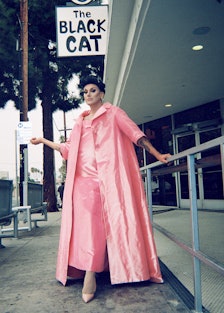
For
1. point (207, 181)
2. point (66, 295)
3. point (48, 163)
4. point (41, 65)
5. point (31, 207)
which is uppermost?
point (41, 65)

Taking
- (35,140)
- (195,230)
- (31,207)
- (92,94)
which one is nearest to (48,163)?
(31,207)

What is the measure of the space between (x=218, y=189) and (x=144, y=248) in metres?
6.60

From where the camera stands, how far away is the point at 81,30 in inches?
218

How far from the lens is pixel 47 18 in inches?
444

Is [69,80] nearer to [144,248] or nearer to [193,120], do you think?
[193,120]

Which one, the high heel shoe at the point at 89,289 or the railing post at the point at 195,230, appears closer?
the railing post at the point at 195,230

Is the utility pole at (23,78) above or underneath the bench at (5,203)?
above

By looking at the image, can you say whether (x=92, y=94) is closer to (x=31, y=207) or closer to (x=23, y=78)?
(x=31, y=207)

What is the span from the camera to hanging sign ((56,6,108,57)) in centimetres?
553

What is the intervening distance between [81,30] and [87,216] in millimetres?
4183

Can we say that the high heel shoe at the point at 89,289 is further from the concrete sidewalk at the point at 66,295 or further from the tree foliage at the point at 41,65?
the tree foliage at the point at 41,65

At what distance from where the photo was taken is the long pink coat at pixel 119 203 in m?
Answer: 2.15

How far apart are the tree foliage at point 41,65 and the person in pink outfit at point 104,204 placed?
28.7 ft

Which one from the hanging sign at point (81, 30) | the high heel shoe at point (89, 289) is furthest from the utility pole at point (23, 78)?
Answer: the high heel shoe at point (89, 289)
